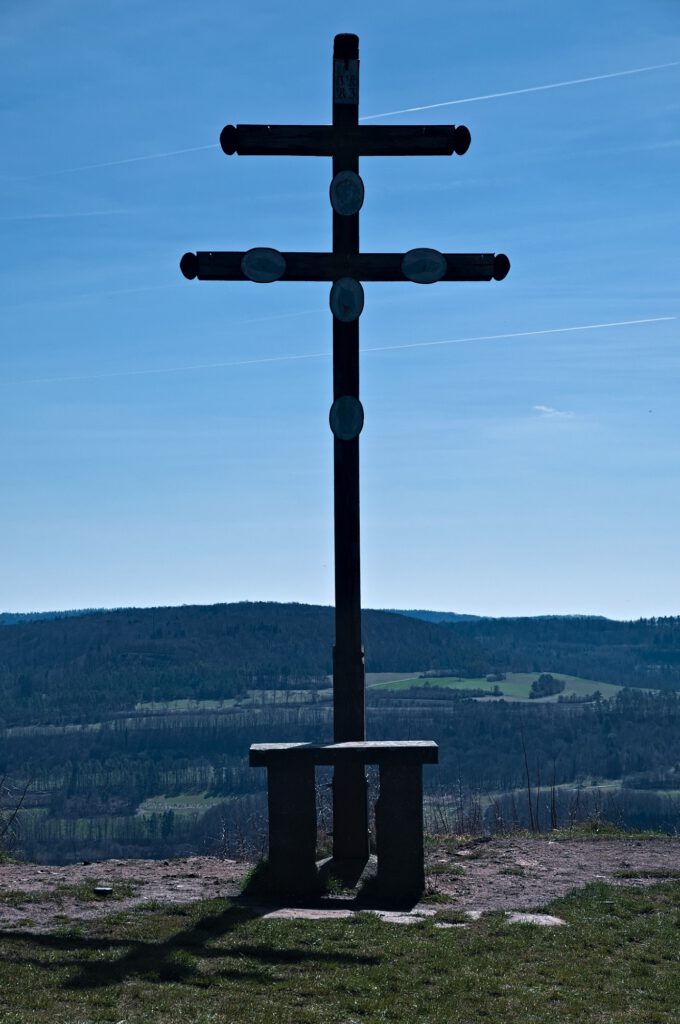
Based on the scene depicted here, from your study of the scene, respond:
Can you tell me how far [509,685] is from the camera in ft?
624

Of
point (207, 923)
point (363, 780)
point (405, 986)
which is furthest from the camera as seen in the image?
point (363, 780)

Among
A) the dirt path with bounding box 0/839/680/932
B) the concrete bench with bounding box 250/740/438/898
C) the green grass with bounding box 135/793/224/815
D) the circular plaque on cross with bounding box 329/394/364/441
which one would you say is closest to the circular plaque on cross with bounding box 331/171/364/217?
the circular plaque on cross with bounding box 329/394/364/441

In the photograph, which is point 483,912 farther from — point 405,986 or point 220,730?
point 220,730

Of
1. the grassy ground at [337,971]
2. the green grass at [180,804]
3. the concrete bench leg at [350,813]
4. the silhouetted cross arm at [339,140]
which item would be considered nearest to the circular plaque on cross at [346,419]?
the silhouetted cross arm at [339,140]

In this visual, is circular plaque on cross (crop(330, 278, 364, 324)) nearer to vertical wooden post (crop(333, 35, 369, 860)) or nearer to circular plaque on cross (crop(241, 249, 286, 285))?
vertical wooden post (crop(333, 35, 369, 860))

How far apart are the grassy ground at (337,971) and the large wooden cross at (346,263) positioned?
10.7 feet

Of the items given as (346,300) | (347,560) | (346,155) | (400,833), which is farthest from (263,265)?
(400,833)

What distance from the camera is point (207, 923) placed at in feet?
32.3

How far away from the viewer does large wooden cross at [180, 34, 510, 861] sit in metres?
12.6

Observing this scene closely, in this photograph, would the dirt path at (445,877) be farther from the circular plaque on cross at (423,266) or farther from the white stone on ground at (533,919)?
the circular plaque on cross at (423,266)

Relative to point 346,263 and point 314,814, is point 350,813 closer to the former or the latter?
point 314,814

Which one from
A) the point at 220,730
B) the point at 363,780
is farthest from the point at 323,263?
the point at 220,730

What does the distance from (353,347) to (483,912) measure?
5807 millimetres

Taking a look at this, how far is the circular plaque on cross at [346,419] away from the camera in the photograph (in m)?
12.6
